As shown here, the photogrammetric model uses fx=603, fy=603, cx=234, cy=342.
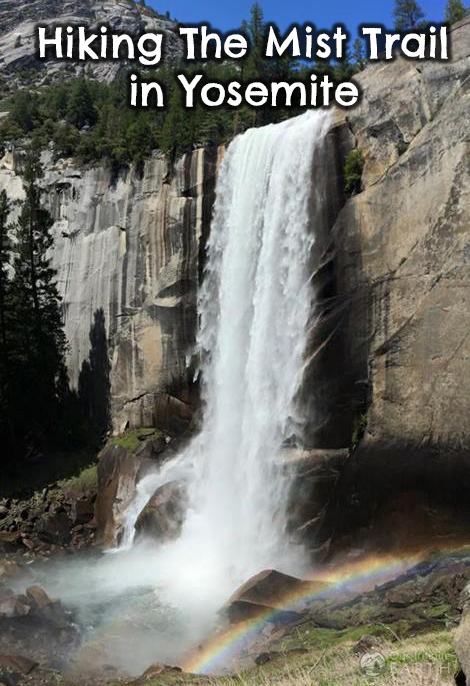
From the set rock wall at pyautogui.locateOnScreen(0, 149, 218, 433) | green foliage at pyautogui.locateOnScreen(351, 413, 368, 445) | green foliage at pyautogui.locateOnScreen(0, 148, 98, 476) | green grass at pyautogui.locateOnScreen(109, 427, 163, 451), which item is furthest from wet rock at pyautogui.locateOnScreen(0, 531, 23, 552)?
green foliage at pyautogui.locateOnScreen(351, 413, 368, 445)

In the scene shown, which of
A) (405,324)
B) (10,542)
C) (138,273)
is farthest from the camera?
(138,273)

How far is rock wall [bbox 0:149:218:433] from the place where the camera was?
32.1 metres

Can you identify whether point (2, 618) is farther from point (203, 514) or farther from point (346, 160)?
point (346, 160)

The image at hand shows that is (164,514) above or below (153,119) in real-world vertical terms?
below

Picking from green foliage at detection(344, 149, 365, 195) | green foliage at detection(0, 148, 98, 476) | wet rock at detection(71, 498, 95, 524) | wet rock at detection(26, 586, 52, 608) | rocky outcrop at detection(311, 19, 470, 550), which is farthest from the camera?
green foliage at detection(0, 148, 98, 476)

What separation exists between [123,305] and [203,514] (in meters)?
15.0

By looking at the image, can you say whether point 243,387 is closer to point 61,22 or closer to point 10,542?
point 10,542

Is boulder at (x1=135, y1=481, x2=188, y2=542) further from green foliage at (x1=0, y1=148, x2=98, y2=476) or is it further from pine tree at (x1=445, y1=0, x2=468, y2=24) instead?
pine tree at (x1=445, y1=0, x2=468, y2=24)

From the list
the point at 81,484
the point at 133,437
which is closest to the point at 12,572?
the point at 81,484

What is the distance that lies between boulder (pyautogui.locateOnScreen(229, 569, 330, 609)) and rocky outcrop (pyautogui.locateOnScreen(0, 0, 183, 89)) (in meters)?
108

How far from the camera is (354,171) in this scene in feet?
77.0

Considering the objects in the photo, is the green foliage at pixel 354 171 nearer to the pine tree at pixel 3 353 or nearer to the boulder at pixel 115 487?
the boulder at pixel 115 487

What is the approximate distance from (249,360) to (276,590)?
10698 millimetres

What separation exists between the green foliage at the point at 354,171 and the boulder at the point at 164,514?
46.2 feet
